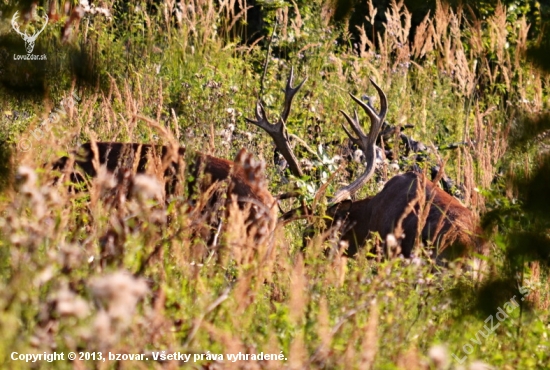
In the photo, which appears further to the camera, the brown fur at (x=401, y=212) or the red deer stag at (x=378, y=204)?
the red deer stag at (x=378, y=204)

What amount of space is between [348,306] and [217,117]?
4.85m

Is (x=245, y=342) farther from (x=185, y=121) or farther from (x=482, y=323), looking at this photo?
(x=185, y=121)

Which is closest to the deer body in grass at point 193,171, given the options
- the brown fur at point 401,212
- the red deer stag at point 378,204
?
the red deer stag at point 378,204

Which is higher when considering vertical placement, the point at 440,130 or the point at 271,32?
the point at 271,32

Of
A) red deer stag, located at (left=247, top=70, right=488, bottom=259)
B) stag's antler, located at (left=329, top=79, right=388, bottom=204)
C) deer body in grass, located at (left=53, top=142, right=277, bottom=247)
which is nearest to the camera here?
deer body in grass, located at (left=53, top=142, right=277, bottom=247)

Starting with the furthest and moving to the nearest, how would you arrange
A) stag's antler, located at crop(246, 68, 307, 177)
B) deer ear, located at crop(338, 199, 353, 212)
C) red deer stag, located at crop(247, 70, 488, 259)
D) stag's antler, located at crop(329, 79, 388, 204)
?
stag's antler, located at crop(329, 79, 388, 204), stag's antler, located at crop(246, 68, 307, 177), deer ear, located at crop(338, 199, 353, 212), red deer stag, located at crop(247, 70, 488, 259)

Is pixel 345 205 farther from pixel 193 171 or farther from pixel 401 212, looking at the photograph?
pixel 193 171

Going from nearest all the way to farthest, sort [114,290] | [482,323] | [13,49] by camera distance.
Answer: [114,290] → [13,49] → [482,323]

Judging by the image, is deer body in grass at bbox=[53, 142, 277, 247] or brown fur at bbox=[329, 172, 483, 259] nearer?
deer body in grass at bbox=[53, 142, 277, 247]

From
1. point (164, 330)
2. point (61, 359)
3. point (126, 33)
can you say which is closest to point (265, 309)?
point (164, 330)

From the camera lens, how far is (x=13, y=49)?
3.30m

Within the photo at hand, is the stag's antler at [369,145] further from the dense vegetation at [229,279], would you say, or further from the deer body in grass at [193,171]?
the deer body in grass at [193,171]

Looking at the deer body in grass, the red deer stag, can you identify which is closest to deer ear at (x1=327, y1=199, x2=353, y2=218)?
the red deer stag

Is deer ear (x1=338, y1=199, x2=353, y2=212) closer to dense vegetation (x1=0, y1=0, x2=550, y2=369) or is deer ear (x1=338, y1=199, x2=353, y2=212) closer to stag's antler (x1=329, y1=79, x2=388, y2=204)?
stag's antler (x1=329, y1=79, x2=388, y2=204)
